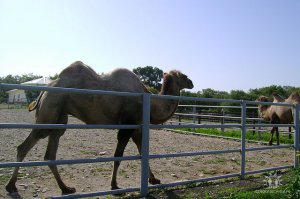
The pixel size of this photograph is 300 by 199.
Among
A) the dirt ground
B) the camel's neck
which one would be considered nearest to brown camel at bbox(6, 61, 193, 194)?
the camel's neck

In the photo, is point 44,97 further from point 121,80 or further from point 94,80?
point 121,80

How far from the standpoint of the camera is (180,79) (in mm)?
7855

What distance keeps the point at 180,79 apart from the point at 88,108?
2.70 metres

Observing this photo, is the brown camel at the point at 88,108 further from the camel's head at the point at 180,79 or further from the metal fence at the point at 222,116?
the metal fence at the point at 222,116

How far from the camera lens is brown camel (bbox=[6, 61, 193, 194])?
18.2ft

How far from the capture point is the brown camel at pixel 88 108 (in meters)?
5.54

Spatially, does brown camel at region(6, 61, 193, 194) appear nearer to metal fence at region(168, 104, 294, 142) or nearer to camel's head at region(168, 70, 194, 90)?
camel's head at region(168, 70, 194, 90)

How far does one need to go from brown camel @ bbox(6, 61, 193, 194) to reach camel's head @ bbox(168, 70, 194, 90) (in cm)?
107

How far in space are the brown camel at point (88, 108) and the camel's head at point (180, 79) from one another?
1074mm

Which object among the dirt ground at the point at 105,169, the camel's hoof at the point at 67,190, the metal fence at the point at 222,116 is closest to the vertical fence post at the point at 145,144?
the dirt ground at the point at 105,169

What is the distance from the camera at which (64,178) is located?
21.2ft

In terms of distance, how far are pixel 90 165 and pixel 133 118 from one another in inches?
88.6

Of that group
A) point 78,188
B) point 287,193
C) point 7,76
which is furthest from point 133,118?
point 7,76

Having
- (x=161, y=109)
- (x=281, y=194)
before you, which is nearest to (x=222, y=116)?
(x=161, y=109)
